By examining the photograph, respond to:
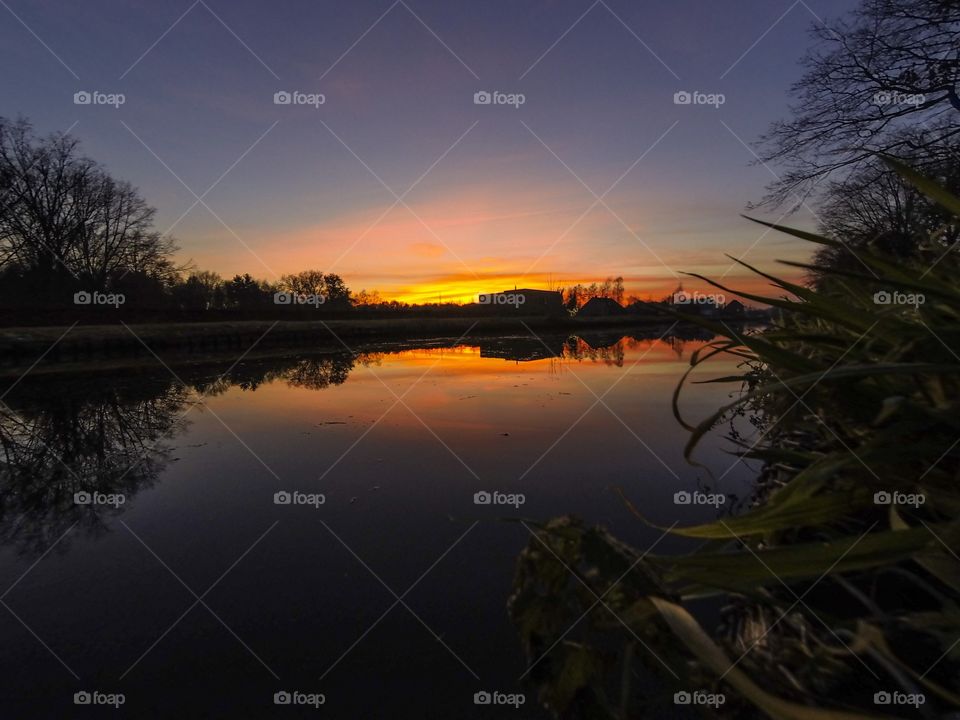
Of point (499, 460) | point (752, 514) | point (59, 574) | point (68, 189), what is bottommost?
point (59, 574)

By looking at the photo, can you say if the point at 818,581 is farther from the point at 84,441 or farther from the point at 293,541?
the point at 84,441

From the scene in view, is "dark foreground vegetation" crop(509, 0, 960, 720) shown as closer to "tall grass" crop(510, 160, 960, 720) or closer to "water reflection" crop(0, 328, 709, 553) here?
"tall grass" crop(510, 160, 960, 720)

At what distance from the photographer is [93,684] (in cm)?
167

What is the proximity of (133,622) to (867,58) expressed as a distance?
465 inches

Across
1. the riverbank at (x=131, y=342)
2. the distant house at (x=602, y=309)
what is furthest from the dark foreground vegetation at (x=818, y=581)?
the distant house at (x=602, y=309)

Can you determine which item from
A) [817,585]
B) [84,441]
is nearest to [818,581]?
[817,585]

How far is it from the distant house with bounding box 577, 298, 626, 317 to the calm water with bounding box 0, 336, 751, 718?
6803cm

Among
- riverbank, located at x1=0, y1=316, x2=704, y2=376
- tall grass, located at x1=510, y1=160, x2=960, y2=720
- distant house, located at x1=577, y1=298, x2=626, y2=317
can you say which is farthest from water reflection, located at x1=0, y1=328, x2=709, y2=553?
distant house, located at x1=577, y1=298, x2=626, y2=317

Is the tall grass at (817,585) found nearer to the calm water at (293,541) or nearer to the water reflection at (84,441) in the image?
the calm water at (293,541)

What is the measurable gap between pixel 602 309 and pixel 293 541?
72989mm

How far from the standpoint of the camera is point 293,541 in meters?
2.71

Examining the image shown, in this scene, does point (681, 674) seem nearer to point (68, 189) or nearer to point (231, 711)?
point (231, 711)

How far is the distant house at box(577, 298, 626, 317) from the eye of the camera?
237 feet

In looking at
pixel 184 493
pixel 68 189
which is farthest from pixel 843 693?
pixel 68 189
